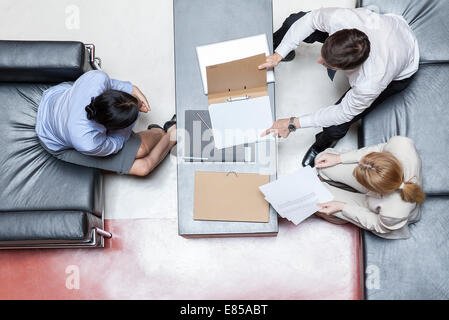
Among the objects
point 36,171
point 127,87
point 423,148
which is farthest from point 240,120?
point 36,171

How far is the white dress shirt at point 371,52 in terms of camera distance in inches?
74.9

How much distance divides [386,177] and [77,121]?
141 centimetres

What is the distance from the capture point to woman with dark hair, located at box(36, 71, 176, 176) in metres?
1.87

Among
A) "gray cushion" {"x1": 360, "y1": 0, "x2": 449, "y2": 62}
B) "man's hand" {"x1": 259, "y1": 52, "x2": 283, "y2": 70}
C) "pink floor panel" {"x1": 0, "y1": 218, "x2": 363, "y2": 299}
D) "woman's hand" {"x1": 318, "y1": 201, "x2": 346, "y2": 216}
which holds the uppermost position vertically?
"gray cushion" {"x1": 360, "y1": 0, "x2": 449, "y2": 62}

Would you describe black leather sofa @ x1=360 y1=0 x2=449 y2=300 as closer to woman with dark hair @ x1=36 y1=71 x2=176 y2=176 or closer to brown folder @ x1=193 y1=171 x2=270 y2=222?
brown folder @ x1=193 y1=171 x2=270 y2=222

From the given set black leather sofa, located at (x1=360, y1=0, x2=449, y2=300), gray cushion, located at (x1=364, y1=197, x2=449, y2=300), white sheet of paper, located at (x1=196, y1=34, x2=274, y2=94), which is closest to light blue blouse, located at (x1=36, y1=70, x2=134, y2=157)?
white sheet of paper, located at (x1=196, y1=34, x2=274, y2=94)

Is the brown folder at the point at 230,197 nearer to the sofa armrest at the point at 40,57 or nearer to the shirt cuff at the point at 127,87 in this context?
the shirt cuff at the point at 127,87

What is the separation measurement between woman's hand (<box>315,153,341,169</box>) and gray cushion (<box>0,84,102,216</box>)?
1228 millimetres

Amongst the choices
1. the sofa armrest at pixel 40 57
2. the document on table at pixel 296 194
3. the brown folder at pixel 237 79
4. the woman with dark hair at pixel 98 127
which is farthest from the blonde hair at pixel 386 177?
the sofa armrest at pixel 40 57

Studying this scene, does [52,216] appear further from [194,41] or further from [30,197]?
[194,41]

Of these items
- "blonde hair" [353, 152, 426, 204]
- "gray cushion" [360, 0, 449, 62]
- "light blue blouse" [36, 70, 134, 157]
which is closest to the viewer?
"blonde hair" [353, 152, 426, 204]
